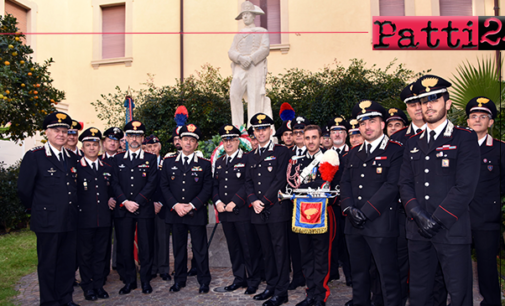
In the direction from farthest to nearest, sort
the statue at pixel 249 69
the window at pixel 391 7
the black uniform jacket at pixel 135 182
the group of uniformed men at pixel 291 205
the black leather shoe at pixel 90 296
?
the window at pixel 391 7
the statue at pixel 249 69
the black uniform jacket at pixel 135 182
the black leather shoe at pixel 90 296
the group of uniformed men at pixel 291 205

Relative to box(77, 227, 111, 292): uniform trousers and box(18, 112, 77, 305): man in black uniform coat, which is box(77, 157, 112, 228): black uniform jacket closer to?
box(77, 227, 111, 292): uniform trousers

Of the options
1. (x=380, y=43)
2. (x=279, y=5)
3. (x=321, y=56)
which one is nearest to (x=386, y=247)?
(x=380, y=43)

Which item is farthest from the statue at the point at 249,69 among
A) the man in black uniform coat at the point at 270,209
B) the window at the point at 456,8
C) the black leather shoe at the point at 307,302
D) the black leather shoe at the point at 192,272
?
the window at the point at 456,8

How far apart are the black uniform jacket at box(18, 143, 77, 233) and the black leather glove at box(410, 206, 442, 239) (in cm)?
376

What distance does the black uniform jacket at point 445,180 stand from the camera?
10.3 feet

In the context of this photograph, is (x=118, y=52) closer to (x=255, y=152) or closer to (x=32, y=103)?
(x=32, y=103)

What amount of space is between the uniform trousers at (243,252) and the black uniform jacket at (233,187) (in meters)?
0.11

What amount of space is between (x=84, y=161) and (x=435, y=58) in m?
12.2

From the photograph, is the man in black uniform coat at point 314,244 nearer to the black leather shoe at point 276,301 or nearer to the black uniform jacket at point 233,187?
the black leather shoe at point 276,301

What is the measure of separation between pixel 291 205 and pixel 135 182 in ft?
7.15

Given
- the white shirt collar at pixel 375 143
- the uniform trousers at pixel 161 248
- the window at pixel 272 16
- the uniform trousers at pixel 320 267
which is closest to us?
the white shirt collar at pixel 375 143

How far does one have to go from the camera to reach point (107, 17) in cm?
1694

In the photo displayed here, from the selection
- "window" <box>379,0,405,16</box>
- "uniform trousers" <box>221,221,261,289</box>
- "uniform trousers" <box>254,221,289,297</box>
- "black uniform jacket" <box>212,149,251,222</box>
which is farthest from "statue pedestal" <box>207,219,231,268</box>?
"window" <box>379,0,405,16</box>

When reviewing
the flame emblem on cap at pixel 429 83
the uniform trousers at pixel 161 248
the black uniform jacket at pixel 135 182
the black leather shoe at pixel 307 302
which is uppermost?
the flame emblem on cap at pixel 429 83
